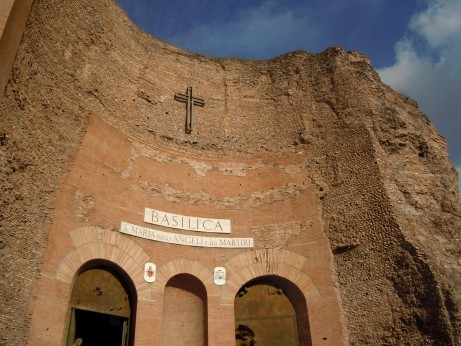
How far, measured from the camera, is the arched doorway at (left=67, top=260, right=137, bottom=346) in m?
8.61

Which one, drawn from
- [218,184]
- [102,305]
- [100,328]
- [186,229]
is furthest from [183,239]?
[100,328]

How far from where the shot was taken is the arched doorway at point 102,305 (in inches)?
339

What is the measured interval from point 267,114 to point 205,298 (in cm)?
603

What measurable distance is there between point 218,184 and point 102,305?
175 inches

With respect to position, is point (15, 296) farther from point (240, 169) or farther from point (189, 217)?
point (240, 169)

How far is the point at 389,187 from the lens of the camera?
1053 centimetres

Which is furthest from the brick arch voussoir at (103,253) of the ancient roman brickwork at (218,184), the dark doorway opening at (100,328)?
the dark doorway opening at (100,328)

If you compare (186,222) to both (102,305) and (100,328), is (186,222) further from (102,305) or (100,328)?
(100,328)

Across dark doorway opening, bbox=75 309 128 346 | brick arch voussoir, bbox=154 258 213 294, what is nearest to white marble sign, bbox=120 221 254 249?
brick arch voussoir, bbox=154 258 213 294

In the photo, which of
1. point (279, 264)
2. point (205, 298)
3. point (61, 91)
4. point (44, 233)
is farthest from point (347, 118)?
point (44, 233)

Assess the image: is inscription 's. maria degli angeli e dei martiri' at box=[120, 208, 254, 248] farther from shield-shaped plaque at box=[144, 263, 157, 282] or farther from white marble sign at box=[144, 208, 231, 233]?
shield-shaped plaque at box=[144, 263, 157, 282]

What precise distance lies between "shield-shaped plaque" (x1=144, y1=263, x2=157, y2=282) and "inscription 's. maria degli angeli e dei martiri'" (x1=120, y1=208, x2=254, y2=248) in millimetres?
668

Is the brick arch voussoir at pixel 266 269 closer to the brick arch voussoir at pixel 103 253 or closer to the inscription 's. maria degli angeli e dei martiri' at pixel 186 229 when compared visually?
the inscription 's. maria degli angeli e dei martiri' at pixel 186 229

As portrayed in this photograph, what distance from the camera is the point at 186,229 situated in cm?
1076
